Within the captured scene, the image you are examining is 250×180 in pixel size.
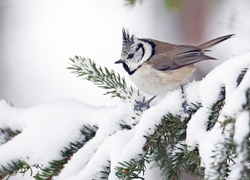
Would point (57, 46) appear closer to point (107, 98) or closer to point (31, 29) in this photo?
point (31, 29)

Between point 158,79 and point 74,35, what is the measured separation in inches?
172

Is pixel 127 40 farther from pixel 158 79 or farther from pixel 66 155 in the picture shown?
pixel 66 155

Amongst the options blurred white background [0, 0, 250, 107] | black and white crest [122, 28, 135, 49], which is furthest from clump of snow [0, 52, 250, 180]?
blurred white background [0, 0, 250, 107]

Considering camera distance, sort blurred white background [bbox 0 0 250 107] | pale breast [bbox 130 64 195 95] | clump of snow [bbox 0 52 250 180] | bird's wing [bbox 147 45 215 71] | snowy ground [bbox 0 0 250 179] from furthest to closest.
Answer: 1. blurred white background [bbox 0 0 250 107]
2. bird's wing [bbox 147 45 215 71]
3. pale breast [bbox 130 64 195 95]
4. snowy ground [bbox 0 0 250 179]
5. clump of snow [bbox 0 52 250 180]

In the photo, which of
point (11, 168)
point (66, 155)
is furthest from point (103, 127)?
point (11, 168)

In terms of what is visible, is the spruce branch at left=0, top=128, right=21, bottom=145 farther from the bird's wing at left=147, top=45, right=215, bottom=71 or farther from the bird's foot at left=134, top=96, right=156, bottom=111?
the bird's wing at left=147, top=45, right=215, bottom=71

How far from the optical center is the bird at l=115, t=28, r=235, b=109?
3043 mm

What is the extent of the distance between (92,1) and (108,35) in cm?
94

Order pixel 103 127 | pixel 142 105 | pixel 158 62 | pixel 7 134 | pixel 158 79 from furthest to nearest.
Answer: pixel 158 62 < pixel 158 79 < pixel 7 134 < pixel 142 105 < pixel 103 127

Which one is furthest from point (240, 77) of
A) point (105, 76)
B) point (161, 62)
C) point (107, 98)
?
point (107, 98)

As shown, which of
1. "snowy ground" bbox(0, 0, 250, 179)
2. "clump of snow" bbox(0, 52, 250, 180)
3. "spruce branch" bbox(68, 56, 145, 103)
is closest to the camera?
"clump of snow" bbox(0, 52, 250, 180)

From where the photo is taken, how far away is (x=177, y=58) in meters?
3.21

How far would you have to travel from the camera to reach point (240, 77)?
1720mm

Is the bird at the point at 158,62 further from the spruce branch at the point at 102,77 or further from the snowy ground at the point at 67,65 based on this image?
the spruce branch at the point at 102,77
